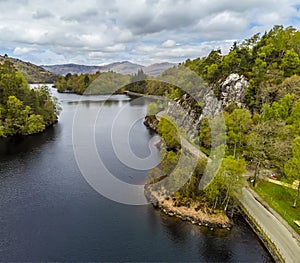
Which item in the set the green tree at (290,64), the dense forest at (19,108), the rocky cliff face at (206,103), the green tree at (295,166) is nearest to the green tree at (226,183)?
the green tree at (295,166)

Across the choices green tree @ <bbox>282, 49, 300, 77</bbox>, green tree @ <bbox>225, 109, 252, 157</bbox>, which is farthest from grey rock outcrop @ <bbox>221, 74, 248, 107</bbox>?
green tree @ <bbox>225, 109, 252, 157</bbox>

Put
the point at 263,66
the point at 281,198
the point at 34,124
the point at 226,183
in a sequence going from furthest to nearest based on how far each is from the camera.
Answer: the point at 34,124 → the point at 263,66 → the point at 281,198 → the point at 226,183

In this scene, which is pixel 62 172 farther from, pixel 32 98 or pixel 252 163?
pixel 32 98

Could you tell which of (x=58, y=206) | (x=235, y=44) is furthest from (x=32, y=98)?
(x=235, y=44)

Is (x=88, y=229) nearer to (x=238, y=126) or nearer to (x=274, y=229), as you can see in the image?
(x=274, y=229)

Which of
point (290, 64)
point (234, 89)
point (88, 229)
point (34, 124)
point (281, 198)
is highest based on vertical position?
point (290, 64)

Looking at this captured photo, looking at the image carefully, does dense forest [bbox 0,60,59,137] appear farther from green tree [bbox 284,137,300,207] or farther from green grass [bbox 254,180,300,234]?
green tree [bbox 284,137,300,207]

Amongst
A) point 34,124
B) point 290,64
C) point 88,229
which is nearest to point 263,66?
point 290,64
